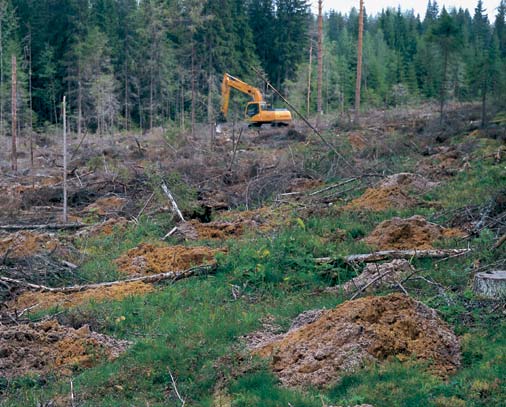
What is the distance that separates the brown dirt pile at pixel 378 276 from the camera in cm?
898

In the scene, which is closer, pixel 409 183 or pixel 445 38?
pixel 409 183

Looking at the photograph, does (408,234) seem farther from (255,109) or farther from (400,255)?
(255,109)

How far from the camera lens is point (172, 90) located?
5756 centimetres

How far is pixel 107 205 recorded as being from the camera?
17766mm

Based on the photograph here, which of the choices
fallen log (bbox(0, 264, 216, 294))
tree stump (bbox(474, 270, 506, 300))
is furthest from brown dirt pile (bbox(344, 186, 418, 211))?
tree stump (bbox(474, 270, 506, 300))

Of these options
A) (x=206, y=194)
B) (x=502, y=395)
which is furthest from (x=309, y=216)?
(x=502, y=395)

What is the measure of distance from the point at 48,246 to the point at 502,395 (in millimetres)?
9538

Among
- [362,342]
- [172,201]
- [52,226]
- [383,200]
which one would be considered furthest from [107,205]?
[362,342]

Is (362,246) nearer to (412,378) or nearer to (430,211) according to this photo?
(430,211)

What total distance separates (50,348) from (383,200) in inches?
326

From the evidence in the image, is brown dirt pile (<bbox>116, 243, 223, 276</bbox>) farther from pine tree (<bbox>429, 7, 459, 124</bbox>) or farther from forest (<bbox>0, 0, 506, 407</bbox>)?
pine tree (<bbox>429, 7, 459, 124</bbox>)

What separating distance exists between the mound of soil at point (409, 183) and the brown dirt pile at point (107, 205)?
6408mm

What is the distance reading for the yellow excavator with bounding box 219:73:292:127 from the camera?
3553 centimetres

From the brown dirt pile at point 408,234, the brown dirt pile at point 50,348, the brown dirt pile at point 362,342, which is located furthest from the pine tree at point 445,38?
the brown dirt pile at point 50,348
